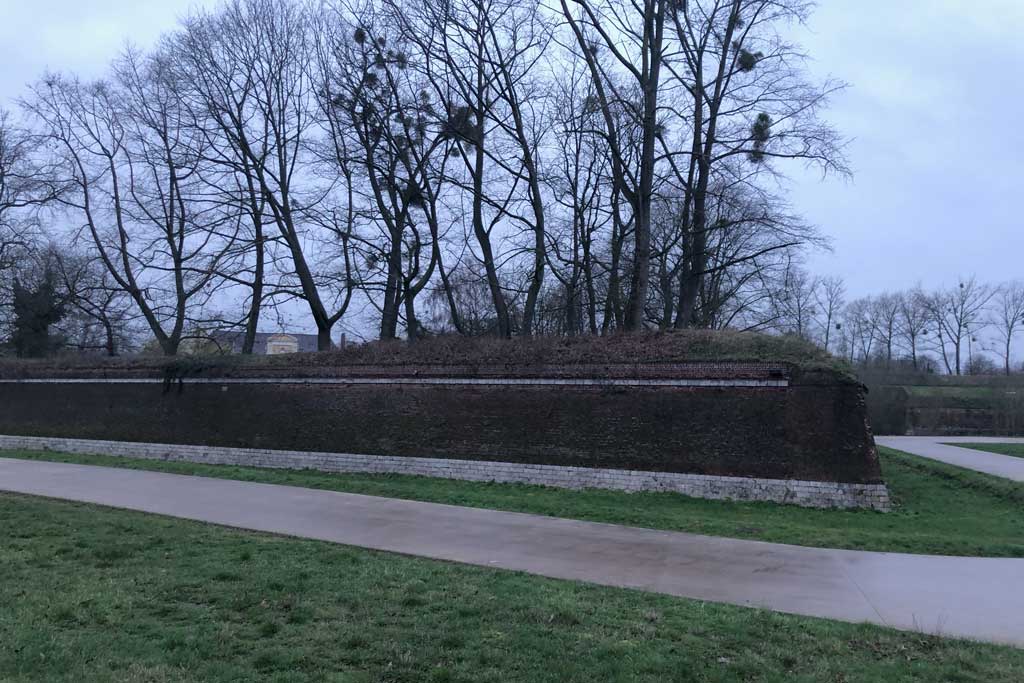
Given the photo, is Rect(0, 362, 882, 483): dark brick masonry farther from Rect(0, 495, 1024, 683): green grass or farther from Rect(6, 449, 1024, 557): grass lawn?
Rect(0, 495, 1024, 683): green grass

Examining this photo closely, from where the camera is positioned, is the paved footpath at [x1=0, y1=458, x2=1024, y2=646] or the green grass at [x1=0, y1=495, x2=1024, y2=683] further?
the paved footpath at [x1=0, y1=458, x2=1024, y2=646]

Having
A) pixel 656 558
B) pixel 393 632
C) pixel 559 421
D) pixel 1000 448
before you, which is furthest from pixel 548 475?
pixel 1000 448

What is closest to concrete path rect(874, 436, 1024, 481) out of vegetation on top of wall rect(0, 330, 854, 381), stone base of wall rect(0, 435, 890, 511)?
stone base of wall rect(0, 435, 890, 511)

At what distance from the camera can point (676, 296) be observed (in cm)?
3247

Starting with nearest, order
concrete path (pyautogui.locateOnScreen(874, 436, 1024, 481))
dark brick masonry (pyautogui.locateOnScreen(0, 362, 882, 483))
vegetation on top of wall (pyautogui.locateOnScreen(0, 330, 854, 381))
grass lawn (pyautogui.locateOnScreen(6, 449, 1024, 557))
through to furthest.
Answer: grass lawn (pyautogui.locateOnScreen(6, 449, 1024, 557)) → dark brick masonry (pyautogui.locateOnScreen(0, 362, 882, 483)) → vegetation on top of wall (pyautogui.locateOnScreen(0, 330, 854, 381)) → concrete path (pyautogui.locateOnScreen(874, 436, 1024, 481))

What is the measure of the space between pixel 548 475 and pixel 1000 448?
2016 cm

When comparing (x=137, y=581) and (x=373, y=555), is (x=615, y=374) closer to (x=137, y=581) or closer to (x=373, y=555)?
(x=373, y=555)

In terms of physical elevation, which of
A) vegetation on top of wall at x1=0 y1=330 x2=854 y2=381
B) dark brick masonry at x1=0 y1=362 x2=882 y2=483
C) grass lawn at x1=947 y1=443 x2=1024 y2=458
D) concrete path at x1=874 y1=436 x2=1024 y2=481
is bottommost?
concrete path at x1=874 y1=436 x2=1024 y2=481

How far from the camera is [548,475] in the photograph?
16406 millimetres

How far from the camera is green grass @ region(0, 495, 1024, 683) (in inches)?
203

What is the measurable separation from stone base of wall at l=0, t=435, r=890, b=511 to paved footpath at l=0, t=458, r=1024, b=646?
13.1 feet

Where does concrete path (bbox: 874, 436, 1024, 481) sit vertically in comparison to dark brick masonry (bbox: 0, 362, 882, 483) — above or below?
below

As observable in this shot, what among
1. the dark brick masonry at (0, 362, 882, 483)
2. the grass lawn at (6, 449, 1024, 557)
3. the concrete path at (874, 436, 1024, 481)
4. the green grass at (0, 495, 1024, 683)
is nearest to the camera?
the green grass at (0, 495, 1024, 683)

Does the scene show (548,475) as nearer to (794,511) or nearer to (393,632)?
(794,511)
